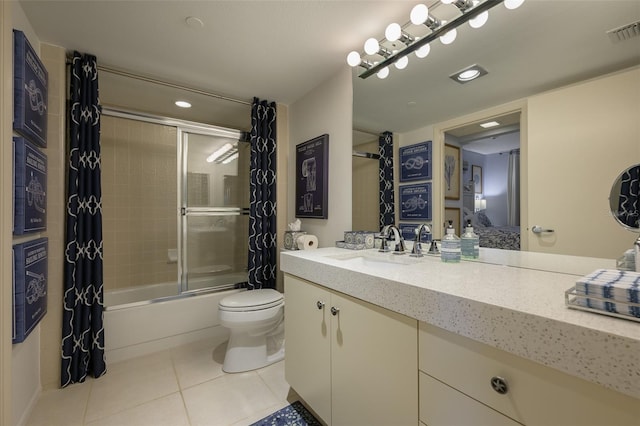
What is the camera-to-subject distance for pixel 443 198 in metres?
1.40

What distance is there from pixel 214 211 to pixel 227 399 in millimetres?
1669

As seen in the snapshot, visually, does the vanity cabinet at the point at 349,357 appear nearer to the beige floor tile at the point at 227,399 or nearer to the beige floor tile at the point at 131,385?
the beige floor tile at the point at 227,399

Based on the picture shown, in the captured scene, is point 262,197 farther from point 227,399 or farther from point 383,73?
point 227,399

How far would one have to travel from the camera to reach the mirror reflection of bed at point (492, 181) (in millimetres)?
1101

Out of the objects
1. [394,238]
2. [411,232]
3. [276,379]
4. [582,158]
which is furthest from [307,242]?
[582,158]

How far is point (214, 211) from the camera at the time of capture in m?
2.68

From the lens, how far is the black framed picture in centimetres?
210

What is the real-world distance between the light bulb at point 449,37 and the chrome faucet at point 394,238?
1038mm

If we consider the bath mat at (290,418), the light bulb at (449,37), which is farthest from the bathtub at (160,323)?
the light bulb at (449,37)

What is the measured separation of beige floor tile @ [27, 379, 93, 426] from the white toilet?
0.78 meters

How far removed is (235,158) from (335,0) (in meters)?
1.94

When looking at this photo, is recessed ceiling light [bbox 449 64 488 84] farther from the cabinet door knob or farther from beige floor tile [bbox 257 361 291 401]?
beige floor tile [bbox 257 361 291 401]

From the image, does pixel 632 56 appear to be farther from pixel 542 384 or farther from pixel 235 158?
pixel 235 158

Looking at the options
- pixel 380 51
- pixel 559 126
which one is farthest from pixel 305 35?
pixel 559 126
